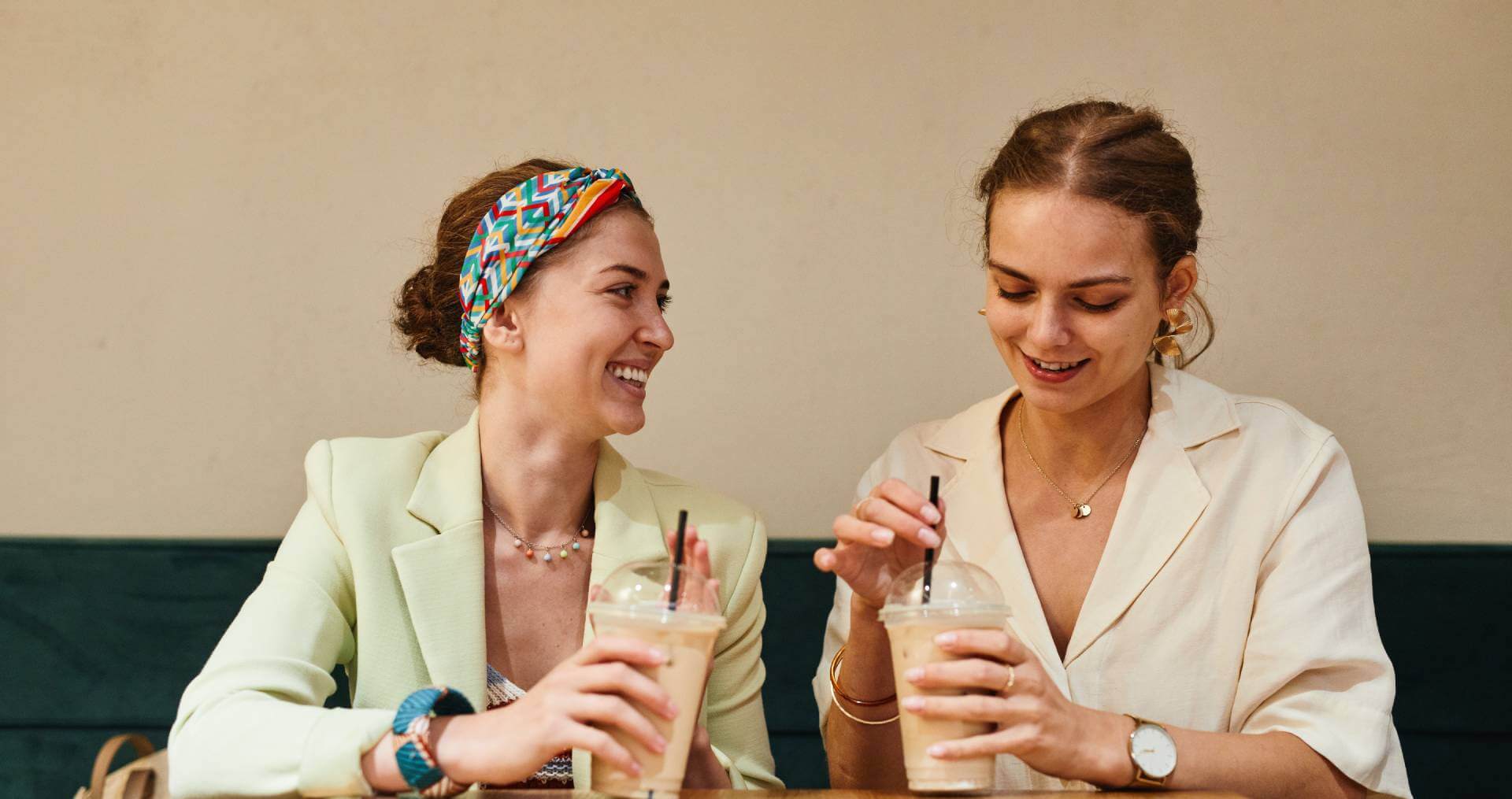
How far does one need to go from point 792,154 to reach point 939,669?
1871 millimetres

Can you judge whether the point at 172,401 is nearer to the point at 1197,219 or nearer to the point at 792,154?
the point at 792,154

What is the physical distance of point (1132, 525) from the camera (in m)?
2.07

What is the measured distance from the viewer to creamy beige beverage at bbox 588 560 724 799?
1.34m

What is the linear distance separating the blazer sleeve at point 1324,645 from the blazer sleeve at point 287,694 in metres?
1.23

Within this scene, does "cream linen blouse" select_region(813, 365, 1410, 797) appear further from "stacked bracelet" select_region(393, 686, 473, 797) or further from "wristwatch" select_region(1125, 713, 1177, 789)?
"stacked bracelet" select_region(393, 686, 473, 797)

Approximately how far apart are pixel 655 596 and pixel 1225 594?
1.03 meters

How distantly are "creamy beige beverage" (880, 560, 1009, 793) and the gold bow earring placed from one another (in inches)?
37.8

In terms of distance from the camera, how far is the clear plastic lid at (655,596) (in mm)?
1343

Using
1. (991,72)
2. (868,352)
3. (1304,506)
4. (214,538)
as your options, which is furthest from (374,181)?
(1304,506)

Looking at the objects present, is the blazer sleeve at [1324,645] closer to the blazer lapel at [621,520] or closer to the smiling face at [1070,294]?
the smiling face at [1070,294]

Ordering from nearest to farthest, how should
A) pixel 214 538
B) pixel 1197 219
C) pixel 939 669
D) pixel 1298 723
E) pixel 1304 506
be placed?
pixel 939 669 → pixel 1298 723 → pixel 1304 506 → pixel 1197 219 → pixel 214 538

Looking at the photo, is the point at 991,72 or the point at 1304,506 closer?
the point at 1304,506

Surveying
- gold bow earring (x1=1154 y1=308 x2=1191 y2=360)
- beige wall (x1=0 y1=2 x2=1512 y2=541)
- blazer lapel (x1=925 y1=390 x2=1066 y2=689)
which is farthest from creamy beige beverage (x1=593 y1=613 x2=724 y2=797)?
beige wall (x1=0 y1=2 x2=1512 y2=541)

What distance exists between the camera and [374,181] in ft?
10.0
